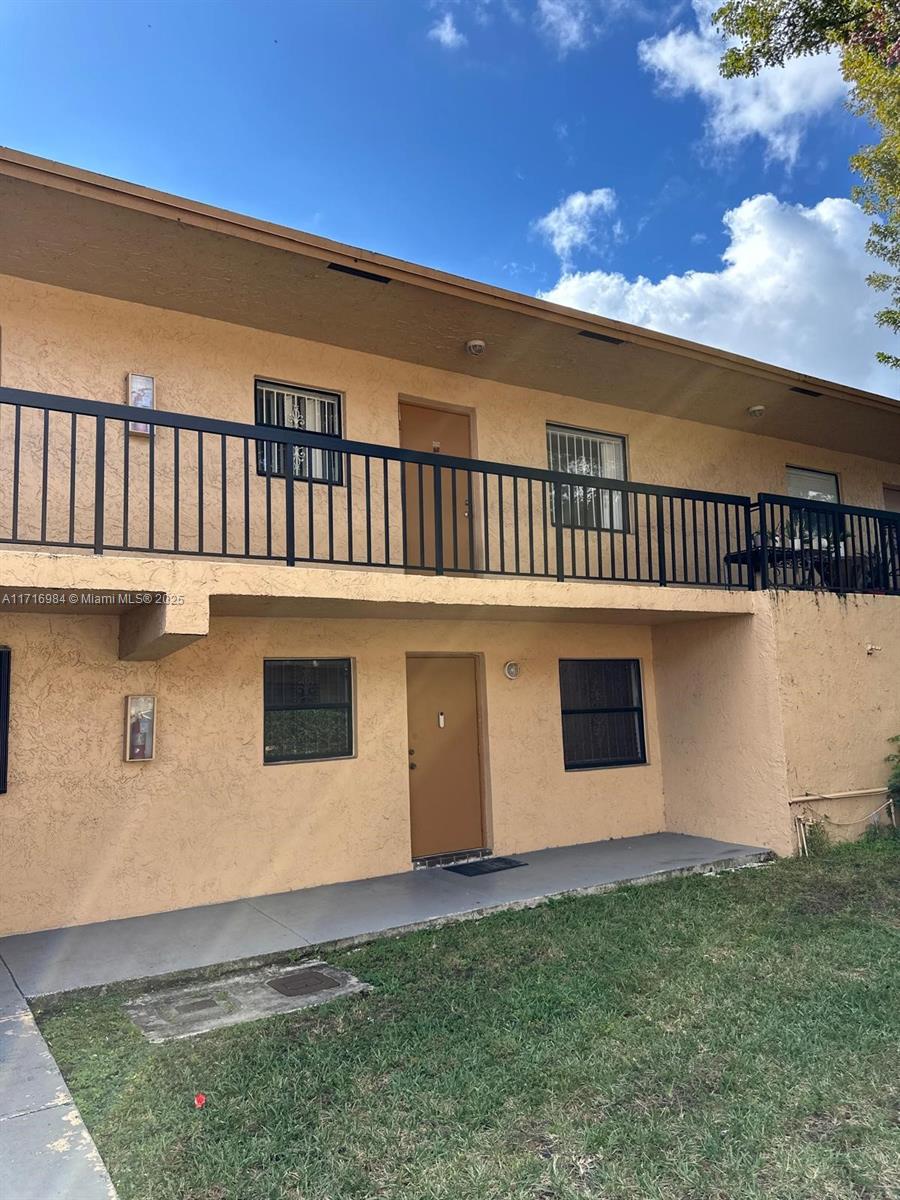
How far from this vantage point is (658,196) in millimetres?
15414

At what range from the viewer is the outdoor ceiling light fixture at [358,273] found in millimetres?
6773

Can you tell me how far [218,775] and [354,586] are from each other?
218cm

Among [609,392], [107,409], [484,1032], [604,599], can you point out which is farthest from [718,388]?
[484,1032]

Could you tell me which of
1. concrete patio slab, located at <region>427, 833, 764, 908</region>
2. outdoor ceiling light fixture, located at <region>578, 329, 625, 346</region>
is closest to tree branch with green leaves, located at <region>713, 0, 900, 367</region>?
outdoor ceiling light fixture, located at <region>578, 329, 625, 346</region>

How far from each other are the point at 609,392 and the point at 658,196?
7.95 m

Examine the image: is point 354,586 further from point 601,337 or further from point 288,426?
point 601,337

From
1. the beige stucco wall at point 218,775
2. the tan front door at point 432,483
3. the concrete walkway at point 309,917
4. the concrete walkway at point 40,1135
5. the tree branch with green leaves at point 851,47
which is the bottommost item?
the concrete walkway at point 309,917

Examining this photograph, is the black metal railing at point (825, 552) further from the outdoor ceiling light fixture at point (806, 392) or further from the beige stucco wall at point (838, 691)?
the outdoor ceiling light fixture at point (806, 392)

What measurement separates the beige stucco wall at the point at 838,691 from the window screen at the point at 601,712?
1.89 metres

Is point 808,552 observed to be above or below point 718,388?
below

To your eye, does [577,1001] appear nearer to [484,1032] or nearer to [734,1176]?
[484,1032]

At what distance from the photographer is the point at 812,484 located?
40.3ft

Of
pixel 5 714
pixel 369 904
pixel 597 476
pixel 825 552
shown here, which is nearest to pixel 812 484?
pixel 825 552

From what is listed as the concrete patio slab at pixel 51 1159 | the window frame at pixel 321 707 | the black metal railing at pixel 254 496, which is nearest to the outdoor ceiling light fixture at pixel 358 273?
the black metal railing at pixel 254 496
